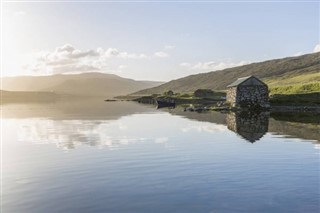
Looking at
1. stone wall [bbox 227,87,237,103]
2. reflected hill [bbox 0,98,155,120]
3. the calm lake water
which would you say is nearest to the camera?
the calm lake water

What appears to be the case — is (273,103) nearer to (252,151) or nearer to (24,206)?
(252,151)

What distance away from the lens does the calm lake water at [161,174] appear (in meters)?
17.9

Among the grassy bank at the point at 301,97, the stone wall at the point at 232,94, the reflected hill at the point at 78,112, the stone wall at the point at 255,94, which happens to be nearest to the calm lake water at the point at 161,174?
the reflected hill at the point at 78,112

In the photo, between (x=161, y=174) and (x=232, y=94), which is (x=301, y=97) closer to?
(x=232, y=94)

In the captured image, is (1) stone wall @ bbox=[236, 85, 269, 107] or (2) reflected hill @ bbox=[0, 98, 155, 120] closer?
(2) reflected hill @ bbox=[0, 98, 155, 120]

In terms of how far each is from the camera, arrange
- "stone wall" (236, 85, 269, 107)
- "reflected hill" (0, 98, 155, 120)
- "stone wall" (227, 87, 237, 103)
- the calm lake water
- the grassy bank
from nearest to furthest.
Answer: the calm lake water, "reflected hill" (0, 98, 155, 120), "stone wall" (236, 85, 269, 107), "stone wall" (227, 87, 237, 103), the grassy bank

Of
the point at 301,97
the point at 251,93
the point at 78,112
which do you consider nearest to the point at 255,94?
the point at 251,93

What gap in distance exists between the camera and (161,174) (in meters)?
24.0

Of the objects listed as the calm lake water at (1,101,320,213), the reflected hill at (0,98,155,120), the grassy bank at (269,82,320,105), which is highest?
the grassy bank at (269,82,320,105)

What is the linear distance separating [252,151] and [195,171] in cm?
977

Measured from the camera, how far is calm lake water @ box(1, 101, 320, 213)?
58.6 feet

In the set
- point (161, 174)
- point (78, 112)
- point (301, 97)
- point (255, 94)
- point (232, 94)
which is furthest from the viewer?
point (301, 97)

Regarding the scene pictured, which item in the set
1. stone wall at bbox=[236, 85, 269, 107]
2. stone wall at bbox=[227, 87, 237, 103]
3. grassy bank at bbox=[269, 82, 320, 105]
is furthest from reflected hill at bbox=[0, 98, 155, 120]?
grassy bank at bbox=[269, 82, 320, 105]

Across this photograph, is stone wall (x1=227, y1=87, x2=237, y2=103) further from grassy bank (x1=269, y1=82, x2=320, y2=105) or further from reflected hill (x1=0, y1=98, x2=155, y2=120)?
reflected hill (x1=0, y1=98, x2=155, y2=120)
